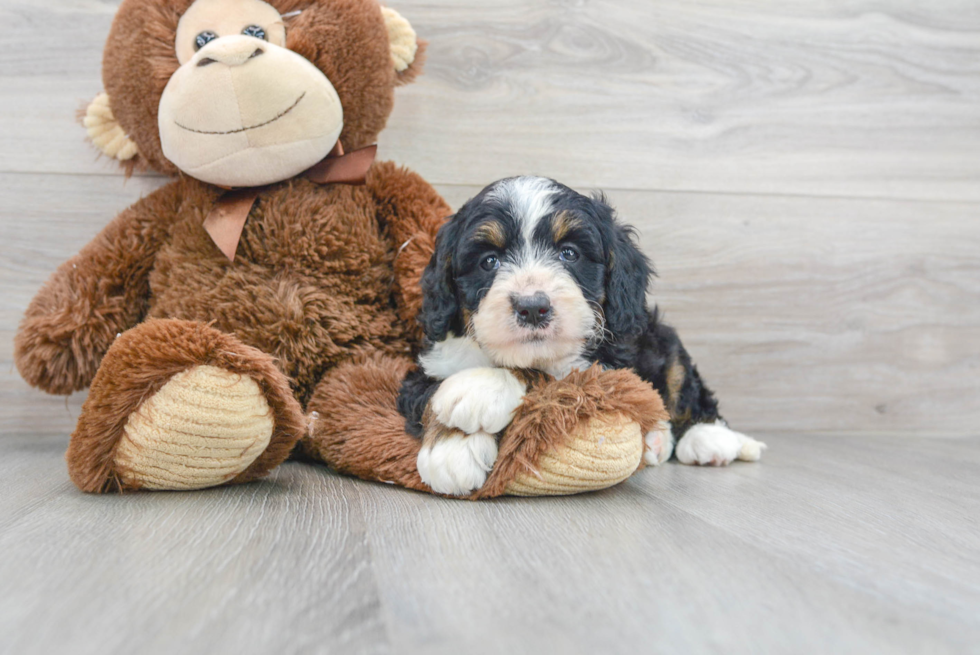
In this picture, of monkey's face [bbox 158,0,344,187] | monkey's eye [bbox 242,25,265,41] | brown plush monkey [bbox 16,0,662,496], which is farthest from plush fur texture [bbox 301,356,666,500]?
monkey's eye [bbox 242,25,265,41]

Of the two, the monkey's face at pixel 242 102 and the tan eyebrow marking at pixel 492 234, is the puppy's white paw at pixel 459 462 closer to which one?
the tan eyebrow marking at pixel 492 234

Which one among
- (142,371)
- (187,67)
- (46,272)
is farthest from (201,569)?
(46,272)

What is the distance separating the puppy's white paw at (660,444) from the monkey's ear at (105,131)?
4.82 feet

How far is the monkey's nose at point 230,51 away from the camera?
155 cm

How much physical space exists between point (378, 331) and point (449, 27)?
96 cm

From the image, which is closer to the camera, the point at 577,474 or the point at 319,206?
the point at 577,474

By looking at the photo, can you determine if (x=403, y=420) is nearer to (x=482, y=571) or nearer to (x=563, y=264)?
(x=563, y=264)

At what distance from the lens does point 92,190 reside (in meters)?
2.06

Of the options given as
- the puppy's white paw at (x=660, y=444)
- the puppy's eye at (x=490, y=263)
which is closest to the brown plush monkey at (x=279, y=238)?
the puppy's eye at (x=490, y=263)

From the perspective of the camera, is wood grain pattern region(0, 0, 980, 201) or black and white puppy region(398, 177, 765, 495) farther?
wood grain pattern region(0, 0, 980, 201)

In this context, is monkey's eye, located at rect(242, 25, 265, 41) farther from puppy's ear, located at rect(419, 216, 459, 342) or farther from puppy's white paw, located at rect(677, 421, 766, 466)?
puppy's white paw, located at rect(677, 421, 766, 466)

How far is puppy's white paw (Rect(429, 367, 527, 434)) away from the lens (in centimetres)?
133

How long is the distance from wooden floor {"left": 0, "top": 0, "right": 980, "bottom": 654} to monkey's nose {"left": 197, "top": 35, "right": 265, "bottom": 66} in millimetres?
614

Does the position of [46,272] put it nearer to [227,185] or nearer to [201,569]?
[227,185]
